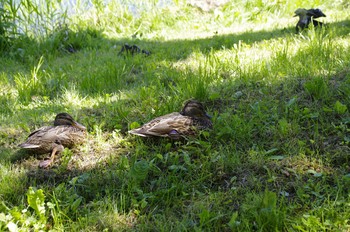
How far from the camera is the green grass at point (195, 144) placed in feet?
9.49

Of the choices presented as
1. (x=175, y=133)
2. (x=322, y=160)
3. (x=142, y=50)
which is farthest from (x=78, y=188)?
(x=142, y=50)

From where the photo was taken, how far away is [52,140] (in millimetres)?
A: 3740

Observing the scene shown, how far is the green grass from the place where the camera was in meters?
2.89

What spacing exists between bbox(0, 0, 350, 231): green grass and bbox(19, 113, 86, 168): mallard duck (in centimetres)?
10

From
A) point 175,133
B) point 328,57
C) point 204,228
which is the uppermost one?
point 328,57

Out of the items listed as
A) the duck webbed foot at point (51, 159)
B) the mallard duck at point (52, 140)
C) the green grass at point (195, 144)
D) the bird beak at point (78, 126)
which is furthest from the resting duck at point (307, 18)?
the duck webbed foot at point (51, 159)

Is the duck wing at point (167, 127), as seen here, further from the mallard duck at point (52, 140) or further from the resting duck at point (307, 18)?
the resting duck at point (307, 18)

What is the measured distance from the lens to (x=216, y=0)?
33.9 ft

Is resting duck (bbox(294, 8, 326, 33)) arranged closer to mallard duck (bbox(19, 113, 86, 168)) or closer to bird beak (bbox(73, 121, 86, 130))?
bird beak (bbox(73, 121, 86, 130))

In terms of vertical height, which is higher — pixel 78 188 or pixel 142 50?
pixel 142 50

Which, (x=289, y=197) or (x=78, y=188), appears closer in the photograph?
(x=289, y=197)

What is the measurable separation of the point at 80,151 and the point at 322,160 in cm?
223

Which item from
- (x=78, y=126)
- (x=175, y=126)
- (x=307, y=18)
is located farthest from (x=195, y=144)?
(x=307, y=18)

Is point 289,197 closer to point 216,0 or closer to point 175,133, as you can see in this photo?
point 175,133
